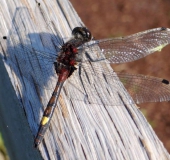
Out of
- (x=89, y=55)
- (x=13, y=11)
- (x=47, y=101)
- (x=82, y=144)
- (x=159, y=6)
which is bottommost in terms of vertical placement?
(x=82, y=144)

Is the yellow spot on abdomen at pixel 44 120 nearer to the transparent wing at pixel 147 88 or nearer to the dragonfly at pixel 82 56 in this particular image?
the dragonfly at pixel 82 56

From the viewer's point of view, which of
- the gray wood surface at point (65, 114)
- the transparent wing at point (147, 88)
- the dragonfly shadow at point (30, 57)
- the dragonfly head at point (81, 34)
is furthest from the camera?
the transparent wing at point (147, 88)

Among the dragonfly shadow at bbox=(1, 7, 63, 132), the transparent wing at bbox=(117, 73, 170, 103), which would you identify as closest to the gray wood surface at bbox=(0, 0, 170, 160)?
the dragonfly shadow at bbox=(1, 7, 63, 132)

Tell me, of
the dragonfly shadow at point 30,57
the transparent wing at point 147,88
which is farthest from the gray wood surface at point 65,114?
the transparent wing at point 147,88

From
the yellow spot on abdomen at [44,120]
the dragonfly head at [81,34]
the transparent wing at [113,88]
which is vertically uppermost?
the dragonfly head at [81,34]

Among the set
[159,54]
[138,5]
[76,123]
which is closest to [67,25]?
[76,123]

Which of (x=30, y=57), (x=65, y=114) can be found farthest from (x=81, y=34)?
(x=65, y=114)

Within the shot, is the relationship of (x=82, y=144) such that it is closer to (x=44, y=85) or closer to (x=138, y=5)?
(x=44, y=85)

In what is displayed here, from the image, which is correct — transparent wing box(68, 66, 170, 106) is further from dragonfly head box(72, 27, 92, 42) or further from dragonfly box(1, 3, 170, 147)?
dragonfly head box(72, 27, 92, 42)
